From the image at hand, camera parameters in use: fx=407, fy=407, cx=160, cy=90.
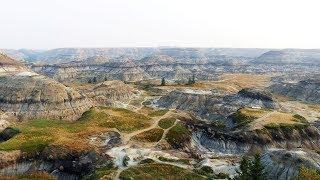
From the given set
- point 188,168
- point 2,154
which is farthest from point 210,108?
point 2,154

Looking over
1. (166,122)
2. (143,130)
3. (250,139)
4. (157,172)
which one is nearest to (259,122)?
(250,139)

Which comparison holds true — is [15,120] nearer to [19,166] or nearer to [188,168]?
[19,166]

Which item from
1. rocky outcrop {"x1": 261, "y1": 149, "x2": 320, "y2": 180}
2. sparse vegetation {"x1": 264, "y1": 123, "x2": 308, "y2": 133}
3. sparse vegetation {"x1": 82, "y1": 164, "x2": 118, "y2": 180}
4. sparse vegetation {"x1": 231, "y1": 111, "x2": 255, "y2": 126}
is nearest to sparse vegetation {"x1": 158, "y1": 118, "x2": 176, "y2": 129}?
sparse vegetation {"x1": 231, "y1": 111, "x2": 255, "y2": 126}

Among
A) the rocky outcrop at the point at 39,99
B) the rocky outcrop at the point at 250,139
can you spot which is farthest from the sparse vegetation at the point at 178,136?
the rocky outcrop at the point at 39,99

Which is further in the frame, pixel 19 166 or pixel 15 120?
pixel 15 120

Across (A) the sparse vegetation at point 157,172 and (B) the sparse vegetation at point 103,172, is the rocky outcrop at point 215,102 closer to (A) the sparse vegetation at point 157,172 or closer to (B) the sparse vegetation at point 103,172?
(A) the sparse vegetation at point 157,172

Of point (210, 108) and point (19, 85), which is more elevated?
A: point (19, 85)

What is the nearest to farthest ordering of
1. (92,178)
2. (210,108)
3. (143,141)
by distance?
(92,178), (143,141), (210,108)

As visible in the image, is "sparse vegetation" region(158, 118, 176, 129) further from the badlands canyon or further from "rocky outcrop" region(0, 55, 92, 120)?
"rocky outcrop" region(0, 55, 92, 120)
